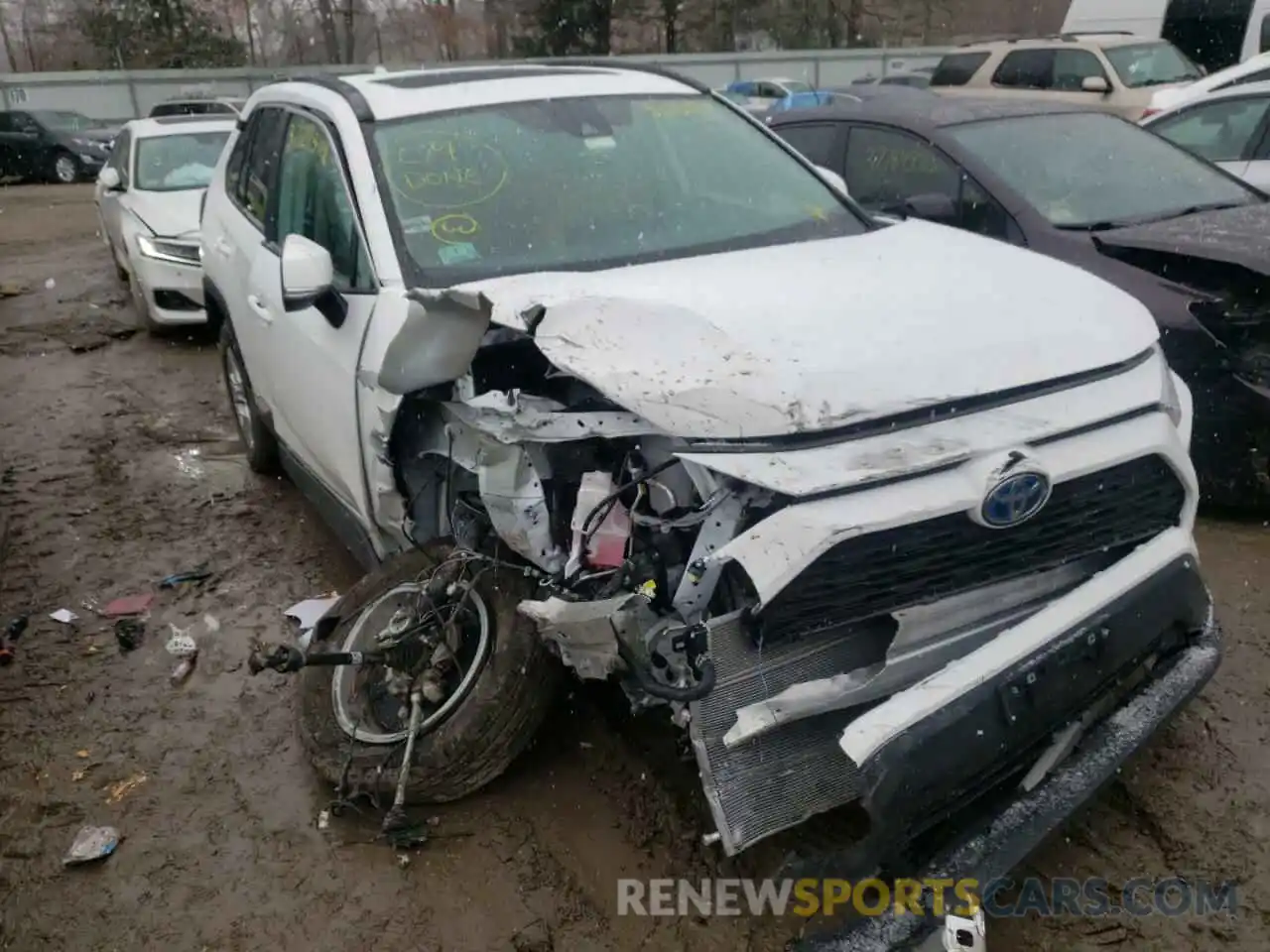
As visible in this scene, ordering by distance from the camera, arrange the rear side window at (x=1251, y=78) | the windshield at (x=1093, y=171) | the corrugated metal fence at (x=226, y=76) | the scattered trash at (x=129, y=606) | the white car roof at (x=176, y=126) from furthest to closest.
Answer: the corrugated metal fence at (x=226, y=76)
the white car roof at (x=176, y=126)
the rear side window at (x=1251, y=78)
the windshield at (x=1093, y=171)
the scattered trash at (x=129, y=606)

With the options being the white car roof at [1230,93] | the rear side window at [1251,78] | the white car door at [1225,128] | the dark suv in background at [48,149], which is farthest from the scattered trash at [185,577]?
the dark suv in background at [48,149]

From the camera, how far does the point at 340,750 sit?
10.5 ft

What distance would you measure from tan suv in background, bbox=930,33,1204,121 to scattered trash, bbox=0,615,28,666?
36.7ft

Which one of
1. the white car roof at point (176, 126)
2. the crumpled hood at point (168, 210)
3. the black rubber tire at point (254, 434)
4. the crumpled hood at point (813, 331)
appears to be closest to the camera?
the crumpled hood at point (813, 331)

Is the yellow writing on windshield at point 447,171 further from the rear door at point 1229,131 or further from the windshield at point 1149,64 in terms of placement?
the windshield at point 1149,64

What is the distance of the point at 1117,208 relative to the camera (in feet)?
16.5

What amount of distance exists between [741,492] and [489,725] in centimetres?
105

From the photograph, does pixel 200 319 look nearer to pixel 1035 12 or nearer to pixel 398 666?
pixel 398 666

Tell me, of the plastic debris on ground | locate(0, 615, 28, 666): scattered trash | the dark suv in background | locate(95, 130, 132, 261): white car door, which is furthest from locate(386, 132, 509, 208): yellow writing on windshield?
the dark suv in background

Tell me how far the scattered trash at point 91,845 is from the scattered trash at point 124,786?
5.6 inches

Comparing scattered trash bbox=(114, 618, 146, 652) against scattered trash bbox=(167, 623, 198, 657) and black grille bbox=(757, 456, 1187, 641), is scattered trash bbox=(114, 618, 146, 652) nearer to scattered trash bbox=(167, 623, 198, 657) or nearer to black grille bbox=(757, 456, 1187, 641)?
scattered trash bbox=(167, 623, 198, 657)

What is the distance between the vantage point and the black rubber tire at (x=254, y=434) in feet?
17.3

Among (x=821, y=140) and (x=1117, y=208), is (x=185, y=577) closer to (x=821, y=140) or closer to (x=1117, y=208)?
(x=821, y=140)

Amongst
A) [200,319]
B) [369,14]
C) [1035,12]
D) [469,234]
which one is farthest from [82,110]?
[469,234]
